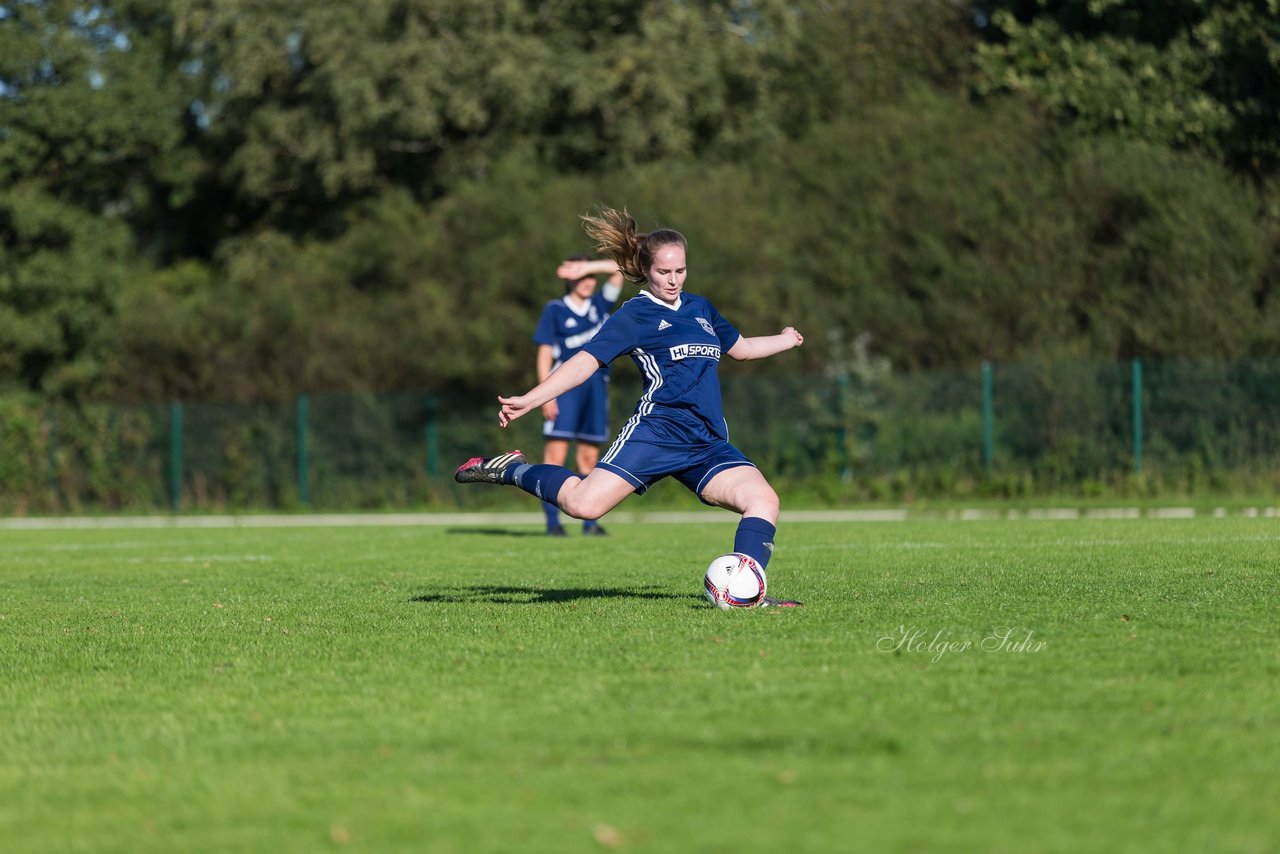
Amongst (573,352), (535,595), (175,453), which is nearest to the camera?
(535,595)

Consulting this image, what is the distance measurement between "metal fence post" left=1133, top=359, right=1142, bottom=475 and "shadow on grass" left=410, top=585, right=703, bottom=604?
15.6 meters

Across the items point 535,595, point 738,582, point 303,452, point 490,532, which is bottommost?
point 490,532

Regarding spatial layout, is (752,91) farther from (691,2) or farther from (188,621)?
(188,621)

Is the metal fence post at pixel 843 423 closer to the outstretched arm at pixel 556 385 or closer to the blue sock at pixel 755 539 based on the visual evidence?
the blue sock at pixel 755 539

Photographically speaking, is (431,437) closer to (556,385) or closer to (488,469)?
(488,469)

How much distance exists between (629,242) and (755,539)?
161 cm

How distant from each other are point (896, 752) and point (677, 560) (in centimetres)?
709

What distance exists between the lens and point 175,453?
2848 centimetres

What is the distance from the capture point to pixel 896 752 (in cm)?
454

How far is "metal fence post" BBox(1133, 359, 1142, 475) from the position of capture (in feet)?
75.9

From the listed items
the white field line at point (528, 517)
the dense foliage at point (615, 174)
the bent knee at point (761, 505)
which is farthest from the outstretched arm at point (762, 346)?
the dense foliage at point (615, 174)

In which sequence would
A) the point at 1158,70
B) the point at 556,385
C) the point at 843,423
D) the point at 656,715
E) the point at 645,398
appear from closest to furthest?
1. the point at 656,715
2. the point at 556,385
3. the point at 645,398
4. the point at 843,423
5. the point at 1158,70

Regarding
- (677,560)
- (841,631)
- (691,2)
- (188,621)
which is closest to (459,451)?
(691,2)

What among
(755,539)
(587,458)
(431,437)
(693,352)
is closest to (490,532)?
(587,458)
